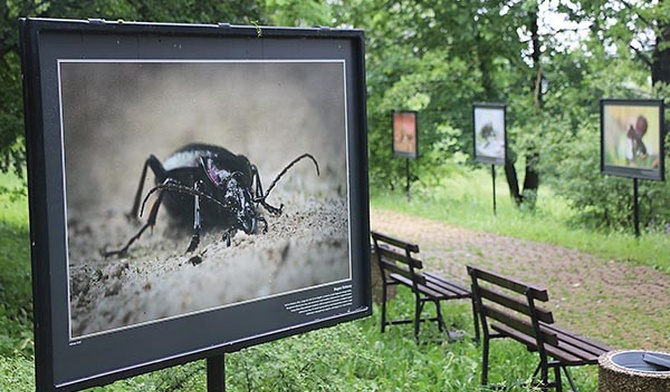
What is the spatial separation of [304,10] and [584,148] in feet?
17.0

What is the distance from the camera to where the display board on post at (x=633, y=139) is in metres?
13.3

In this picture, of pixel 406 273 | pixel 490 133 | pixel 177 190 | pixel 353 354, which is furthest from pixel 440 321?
pixel 490 133

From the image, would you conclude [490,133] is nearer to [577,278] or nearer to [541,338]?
[577,278]

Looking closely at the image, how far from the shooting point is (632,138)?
13758 mm

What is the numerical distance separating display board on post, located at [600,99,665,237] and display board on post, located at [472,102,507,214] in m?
3.23

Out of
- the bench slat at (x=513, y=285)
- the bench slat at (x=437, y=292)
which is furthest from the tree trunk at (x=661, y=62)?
the bench slat at (x=513, y=285)

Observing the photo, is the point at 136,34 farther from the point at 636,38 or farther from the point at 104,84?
the point at 636,38

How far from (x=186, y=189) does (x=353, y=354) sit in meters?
2.62

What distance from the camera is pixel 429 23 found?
830 inches

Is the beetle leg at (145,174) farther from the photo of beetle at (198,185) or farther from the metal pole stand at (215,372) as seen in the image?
the metal pole stand at (215,372)

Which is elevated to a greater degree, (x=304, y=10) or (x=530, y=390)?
(x=304, y=10)

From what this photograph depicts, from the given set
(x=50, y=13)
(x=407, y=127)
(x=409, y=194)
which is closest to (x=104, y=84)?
(x=50, y=13)

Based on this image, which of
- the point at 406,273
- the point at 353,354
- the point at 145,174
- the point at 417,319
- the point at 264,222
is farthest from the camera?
the point at 406,273

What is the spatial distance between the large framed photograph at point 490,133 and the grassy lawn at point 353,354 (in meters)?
1.35
